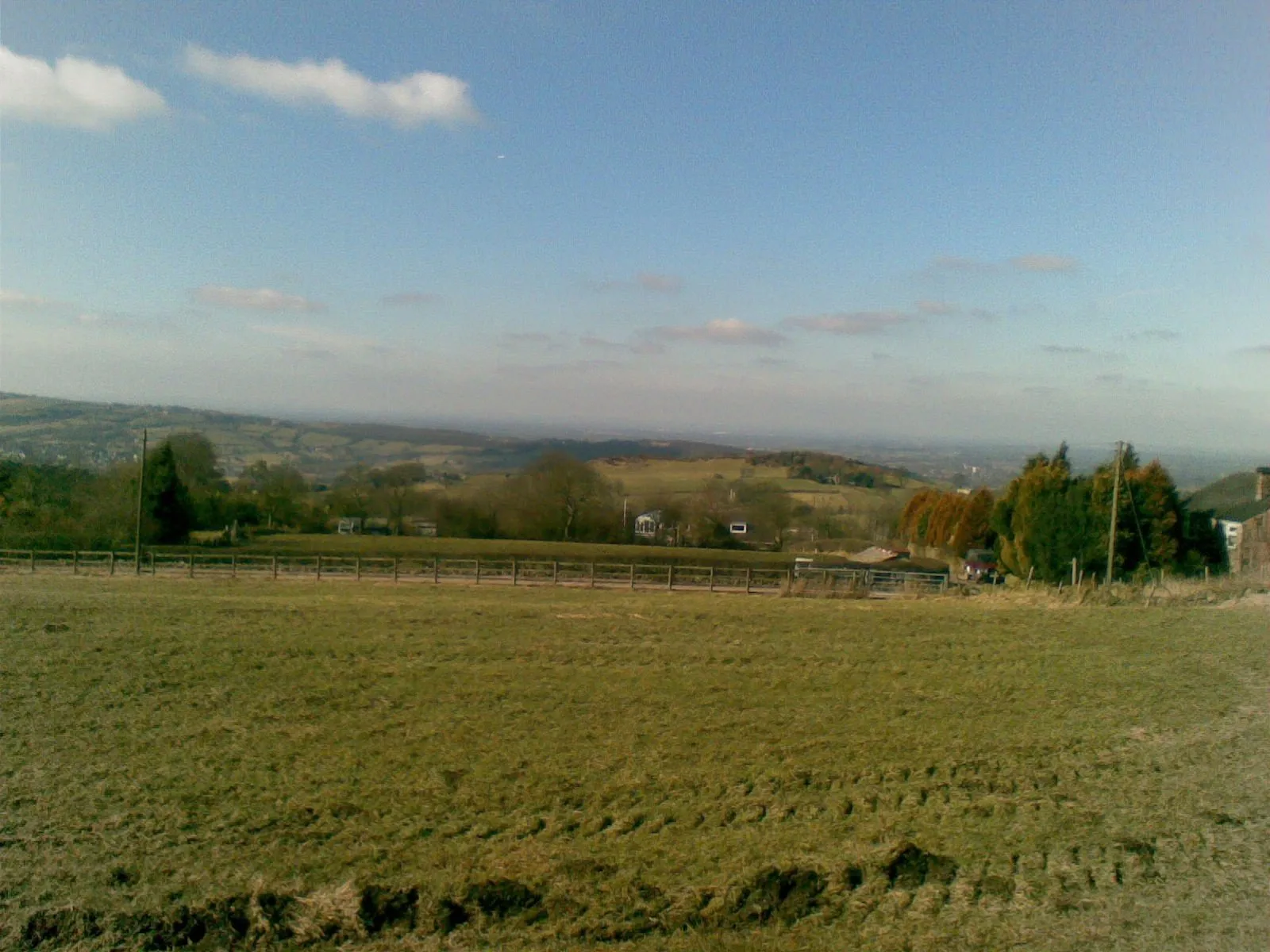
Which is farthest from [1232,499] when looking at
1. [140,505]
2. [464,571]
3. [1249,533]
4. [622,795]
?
[622,795]

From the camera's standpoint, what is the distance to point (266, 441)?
4350 centimetres

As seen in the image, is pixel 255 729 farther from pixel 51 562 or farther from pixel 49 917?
pixel 51 562

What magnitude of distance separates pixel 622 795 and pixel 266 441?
40436 mm

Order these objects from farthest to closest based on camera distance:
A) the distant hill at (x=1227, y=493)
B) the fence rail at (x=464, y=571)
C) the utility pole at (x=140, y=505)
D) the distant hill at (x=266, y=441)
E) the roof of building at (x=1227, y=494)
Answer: the distant hill at (x=1227, y=493)
the roof of building at (x=1227, y=494)
the distant hill at (x=266, y=441)
the utility pole at (x=140, y=505)
the fence rail at (x=464, y=571)

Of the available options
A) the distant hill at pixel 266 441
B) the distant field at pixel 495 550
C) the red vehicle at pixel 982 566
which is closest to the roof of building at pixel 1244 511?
the red vehicle at pixel 982 566

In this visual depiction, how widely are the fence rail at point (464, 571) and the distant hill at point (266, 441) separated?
5.05m

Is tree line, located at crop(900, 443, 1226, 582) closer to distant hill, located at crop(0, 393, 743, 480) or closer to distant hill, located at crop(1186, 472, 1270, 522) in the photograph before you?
distant hill, located at crop(1186, 472, 1270, 522)

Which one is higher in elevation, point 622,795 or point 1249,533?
point 1249,533

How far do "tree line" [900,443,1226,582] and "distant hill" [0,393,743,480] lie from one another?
17.7m

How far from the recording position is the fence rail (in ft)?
99.7

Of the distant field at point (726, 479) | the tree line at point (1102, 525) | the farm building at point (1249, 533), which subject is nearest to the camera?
the tree line at point (1102, 525)

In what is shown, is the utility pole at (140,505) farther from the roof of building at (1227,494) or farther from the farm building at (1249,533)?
the roof of building at (1227,494)

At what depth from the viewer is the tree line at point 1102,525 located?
34.6 meters

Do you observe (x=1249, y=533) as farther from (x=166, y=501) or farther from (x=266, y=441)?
(x=166, y=501)
